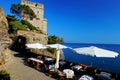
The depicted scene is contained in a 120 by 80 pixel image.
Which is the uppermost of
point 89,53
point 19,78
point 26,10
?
point 26,10

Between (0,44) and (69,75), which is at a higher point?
(0,44)

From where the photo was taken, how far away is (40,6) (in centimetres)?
6097

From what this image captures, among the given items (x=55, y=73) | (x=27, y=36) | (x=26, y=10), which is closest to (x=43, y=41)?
(x=27, y=36)

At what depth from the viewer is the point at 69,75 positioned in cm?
1193

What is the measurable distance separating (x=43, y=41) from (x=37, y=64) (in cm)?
2236

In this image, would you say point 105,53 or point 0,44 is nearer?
point 0,44

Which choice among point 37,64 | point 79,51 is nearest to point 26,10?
point 37,64

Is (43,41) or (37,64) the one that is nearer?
(37,64)

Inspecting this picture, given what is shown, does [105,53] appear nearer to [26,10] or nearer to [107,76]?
[107,76]

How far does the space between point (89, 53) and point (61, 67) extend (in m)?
4.30

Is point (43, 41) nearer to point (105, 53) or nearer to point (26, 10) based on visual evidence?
point (26, 10)

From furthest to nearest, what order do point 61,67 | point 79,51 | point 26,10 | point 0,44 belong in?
point 26,10 → point 61,67 → point 79,51 → point 0,44

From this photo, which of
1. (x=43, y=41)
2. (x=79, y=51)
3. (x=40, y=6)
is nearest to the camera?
(x=79, y=51)

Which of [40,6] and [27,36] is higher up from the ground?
[40,6]
